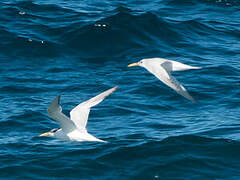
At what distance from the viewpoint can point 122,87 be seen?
57.8 ft

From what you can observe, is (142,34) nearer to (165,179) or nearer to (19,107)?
(19,107)

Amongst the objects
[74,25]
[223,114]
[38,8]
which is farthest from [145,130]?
[38,8]

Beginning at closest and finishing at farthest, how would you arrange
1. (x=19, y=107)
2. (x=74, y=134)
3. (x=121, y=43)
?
(x=74, y=134) < (x=19, y=107) < (x=121, y=43)

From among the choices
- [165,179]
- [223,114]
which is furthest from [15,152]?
[223,114]

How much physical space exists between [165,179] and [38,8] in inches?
509

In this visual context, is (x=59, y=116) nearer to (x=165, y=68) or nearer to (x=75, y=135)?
(x=75, y=135)

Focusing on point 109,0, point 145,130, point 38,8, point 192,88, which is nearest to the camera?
point 145,130

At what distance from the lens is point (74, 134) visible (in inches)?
524

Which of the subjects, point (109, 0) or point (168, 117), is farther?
point (109, 0)

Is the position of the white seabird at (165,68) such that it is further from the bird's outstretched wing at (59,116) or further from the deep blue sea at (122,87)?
the bird's outstretched wing at (59,116)

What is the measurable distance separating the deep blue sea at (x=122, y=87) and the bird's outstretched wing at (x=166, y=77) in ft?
5.45

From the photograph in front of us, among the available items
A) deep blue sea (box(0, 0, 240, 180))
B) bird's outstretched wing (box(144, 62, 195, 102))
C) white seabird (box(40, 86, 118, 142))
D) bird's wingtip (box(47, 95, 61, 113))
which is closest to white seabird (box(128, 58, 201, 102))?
bird's outstretched wing (box(144, 62, 195, 102))

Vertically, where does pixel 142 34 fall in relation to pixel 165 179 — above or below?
above

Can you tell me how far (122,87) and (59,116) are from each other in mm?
5281
